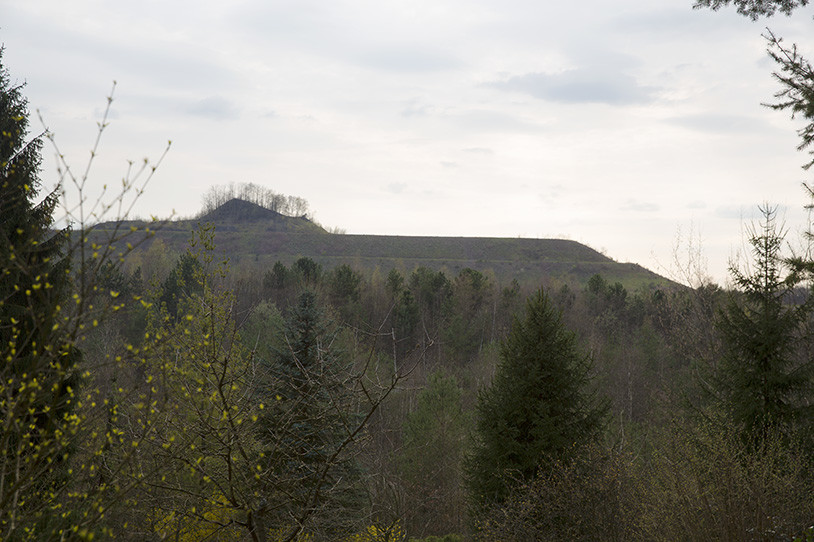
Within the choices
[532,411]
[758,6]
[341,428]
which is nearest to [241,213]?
[341,428]

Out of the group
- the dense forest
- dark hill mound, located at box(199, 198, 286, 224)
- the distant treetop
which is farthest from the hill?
the distant treetop

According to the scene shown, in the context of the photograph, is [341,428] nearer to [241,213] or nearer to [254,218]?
[254,218]

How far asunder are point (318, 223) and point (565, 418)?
113 metres

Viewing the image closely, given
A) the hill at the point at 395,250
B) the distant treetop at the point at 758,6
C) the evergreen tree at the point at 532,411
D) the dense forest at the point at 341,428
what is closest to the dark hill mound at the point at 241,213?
the hill at the point at 395,250

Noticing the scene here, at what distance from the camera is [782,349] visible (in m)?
14.5

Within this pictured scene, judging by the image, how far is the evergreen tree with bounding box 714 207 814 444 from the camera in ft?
46.1

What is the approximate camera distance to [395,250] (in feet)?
352

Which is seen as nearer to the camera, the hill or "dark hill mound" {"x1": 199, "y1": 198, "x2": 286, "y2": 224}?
the hill

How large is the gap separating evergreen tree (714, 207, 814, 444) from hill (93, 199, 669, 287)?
73.7 meters

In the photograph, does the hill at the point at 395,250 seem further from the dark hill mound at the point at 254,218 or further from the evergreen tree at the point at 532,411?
the evergreen tree at the point at 532,411

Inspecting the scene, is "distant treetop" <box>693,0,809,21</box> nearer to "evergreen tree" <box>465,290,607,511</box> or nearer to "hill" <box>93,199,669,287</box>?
"evergreen tree" <box>465,290,607,511</box>

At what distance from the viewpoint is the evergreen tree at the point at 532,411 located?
13.9 metres

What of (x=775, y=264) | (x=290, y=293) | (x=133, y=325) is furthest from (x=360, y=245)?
(x=775, y=264)

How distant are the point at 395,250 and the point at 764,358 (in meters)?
93.7
